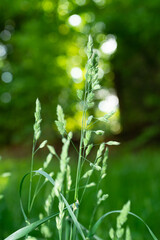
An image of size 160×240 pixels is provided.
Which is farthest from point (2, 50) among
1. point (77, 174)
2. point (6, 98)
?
point (77, 174)

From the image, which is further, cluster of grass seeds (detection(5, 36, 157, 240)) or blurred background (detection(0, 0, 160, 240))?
blurred background (detection(0, 0, 160, 240))

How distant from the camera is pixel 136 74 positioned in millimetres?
7727

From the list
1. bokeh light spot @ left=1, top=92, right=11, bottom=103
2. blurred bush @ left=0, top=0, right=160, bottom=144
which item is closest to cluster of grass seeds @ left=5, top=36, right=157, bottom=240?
blurred bush @ left=0, top=0, right=160, bottom=144

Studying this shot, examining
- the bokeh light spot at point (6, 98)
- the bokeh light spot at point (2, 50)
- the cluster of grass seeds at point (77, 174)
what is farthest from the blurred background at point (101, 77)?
the bokeh light spot at point (2, 50)

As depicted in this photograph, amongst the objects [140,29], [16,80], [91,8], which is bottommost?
[16,80]

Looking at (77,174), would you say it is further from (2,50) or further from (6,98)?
(2,50)

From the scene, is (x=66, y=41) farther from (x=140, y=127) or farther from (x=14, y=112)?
(x=140, y=127)

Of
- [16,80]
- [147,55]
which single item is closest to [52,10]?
[16,80]

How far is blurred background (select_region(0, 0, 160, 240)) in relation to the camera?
3461 mm

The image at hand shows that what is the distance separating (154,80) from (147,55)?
69 cm

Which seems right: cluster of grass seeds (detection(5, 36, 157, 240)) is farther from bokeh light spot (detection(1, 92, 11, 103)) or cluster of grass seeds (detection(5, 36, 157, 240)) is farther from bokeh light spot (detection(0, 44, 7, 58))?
bokeh light spot (detection(0, 44, 7, 58))

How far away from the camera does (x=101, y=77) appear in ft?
20.1

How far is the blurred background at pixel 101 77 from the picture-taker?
11.4 feet

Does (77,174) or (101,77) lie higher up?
(101,77)
